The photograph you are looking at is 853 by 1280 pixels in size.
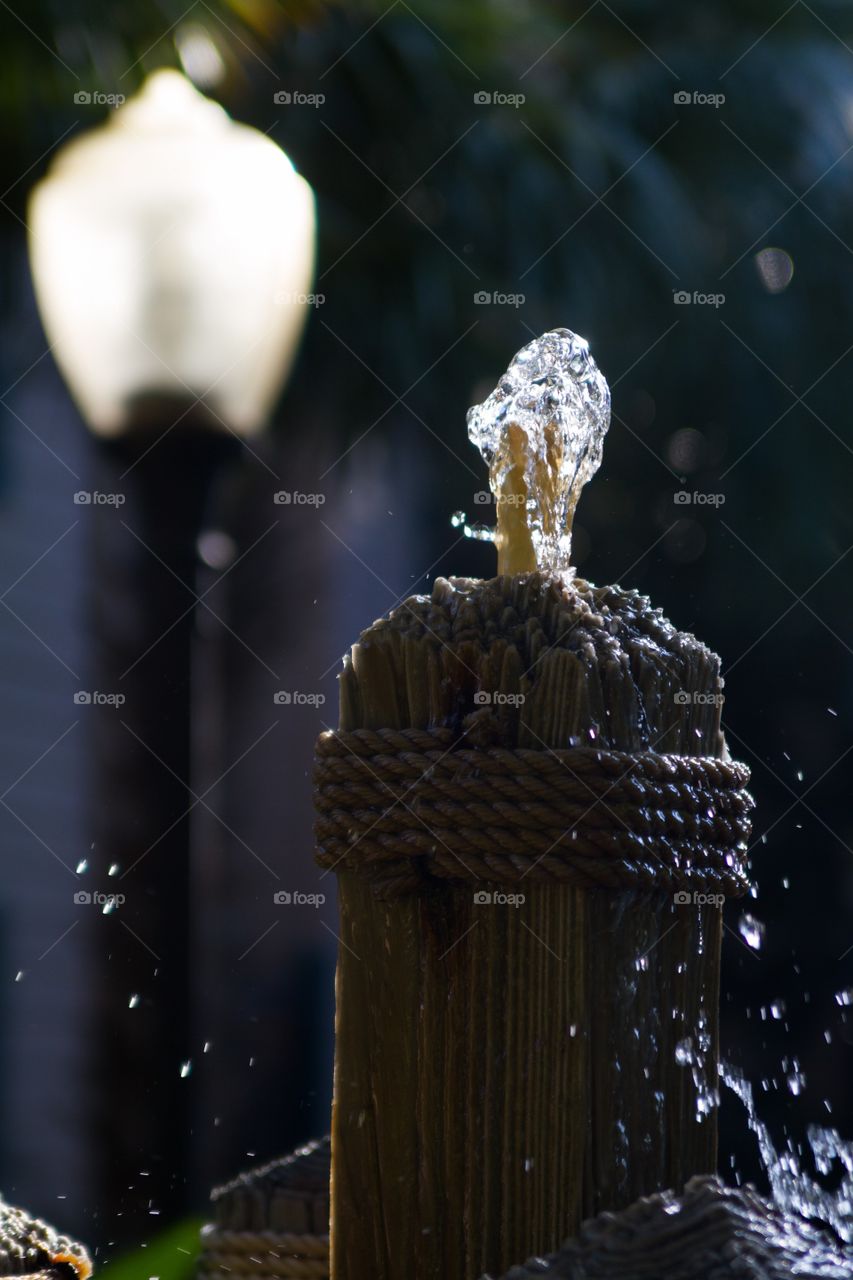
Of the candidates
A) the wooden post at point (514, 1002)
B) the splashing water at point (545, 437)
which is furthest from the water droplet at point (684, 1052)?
the splashing water at point (545, 437)

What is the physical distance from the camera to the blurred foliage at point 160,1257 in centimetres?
245

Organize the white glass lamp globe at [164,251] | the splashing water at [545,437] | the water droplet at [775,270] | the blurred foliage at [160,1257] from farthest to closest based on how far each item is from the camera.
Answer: the water droplet at [775,270], the blurred foliage at [160,1257], the white glass lamp globe at [164,251], the splashing water at [545,437]

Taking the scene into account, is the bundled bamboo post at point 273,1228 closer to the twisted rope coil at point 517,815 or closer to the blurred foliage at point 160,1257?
the twisted rope coil at point 517,815

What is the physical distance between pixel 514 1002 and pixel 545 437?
35 centimetres

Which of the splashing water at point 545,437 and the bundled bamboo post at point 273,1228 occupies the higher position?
the splashing water at point 545,437

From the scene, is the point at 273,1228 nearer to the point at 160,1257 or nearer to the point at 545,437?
the point at 545,437

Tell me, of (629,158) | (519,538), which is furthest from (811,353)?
(519,538)

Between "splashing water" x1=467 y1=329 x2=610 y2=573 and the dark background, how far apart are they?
6.15 feet

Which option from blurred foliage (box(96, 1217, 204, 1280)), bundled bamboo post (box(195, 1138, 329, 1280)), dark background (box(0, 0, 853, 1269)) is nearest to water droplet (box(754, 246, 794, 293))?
dark background (box(0, 0, 853, 1269))

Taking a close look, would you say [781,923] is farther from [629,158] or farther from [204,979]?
[629,158]

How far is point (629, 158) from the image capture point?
3.17m

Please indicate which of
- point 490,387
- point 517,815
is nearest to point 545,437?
point 517,815

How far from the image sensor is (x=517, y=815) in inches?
28.4

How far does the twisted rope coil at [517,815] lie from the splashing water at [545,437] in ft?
0.48
